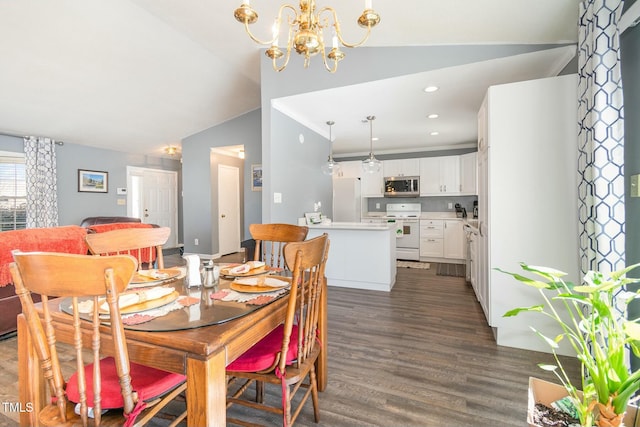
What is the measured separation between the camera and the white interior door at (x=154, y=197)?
21.9 ft

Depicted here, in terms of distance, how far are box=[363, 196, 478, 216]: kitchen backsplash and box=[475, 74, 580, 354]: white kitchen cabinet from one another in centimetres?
404

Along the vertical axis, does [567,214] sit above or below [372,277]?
above

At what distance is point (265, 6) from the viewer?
8.42 feet

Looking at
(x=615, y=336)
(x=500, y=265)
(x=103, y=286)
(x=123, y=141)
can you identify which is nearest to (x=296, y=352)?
(x=103, y=286)

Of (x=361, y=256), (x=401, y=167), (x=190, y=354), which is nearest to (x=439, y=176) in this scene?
(x=401, y=167)

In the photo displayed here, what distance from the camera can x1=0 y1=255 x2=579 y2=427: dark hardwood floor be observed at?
155cm

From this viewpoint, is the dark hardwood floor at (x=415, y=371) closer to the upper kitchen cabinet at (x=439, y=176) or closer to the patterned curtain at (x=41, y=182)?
the upper kitchen cabinet at (x=439, y=176)

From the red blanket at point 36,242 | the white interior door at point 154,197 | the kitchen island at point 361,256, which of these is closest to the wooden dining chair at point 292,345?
the red blanket at point 36,242

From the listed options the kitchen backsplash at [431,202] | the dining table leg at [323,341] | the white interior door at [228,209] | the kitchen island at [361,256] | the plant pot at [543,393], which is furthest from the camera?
the white interior door at [228,209]

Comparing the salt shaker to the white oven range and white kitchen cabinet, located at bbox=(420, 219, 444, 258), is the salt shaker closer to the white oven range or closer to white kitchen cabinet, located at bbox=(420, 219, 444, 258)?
the white oven range

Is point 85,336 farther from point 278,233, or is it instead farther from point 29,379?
point 278,233

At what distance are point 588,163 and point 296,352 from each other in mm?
2099

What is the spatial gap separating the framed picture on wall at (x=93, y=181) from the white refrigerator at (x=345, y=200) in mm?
4798

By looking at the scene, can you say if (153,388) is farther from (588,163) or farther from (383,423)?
(588,163)
